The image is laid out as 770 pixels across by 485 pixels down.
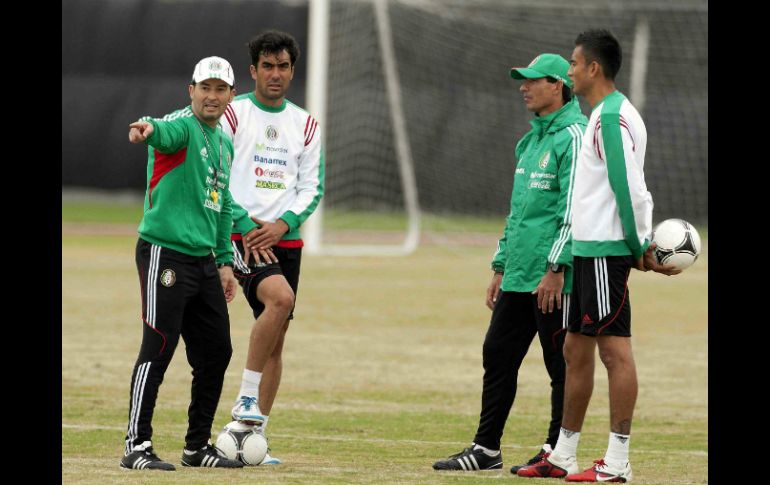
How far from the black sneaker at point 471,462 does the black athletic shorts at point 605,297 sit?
3.40 feet

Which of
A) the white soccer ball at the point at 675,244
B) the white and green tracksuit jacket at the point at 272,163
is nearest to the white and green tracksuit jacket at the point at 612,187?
the white soccer ball at the point at 675,244

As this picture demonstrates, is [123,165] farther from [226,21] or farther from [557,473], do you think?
[557,473]

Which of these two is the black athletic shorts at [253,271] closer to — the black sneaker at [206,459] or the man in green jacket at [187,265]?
the man in green jacket at [187,265]

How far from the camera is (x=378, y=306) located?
17188mm

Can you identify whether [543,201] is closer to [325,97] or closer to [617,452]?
[617,452]

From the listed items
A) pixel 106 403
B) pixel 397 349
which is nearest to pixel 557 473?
pixel 106 403

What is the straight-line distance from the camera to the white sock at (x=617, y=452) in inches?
268

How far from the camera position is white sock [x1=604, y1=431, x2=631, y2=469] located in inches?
268

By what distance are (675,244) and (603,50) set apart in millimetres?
1095

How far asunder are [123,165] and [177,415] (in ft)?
100.0

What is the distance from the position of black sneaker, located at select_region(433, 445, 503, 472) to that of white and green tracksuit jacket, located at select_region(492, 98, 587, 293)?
0.95m

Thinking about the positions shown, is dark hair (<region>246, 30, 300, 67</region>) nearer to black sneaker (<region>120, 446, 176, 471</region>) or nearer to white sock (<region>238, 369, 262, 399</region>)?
white sock (<region>238, 369, 262, 399</region>)

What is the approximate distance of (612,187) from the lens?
6738 mm

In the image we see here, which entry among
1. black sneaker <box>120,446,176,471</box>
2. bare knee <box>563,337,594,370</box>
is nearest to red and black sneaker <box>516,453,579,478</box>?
bare knee <box>563,337,594,370</box>
